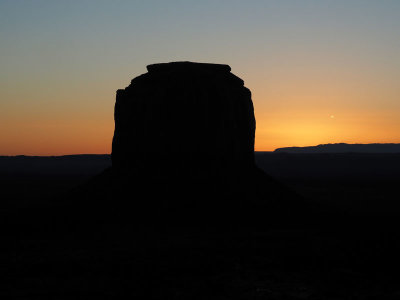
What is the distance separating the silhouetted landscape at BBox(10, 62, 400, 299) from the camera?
42.6 ft

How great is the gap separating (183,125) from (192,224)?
246 inches

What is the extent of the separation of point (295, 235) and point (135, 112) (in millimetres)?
12406

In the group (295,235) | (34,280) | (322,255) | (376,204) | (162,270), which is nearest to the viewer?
(34,280)

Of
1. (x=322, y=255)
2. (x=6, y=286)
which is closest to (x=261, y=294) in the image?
(x=322, y=255)

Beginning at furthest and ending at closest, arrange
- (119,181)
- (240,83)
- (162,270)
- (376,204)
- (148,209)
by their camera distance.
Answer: (376,204)
(240,83)
(119,181)
(148,209)
(162,270)

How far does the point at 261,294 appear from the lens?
11922 millimetres

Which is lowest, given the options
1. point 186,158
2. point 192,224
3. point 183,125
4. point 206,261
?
point 206,261

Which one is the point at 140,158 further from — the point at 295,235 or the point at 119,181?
the point at 295,235

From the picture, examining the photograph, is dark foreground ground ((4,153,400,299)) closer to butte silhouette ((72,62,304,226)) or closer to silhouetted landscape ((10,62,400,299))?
silhouetted landscape ((10,62,400,299))

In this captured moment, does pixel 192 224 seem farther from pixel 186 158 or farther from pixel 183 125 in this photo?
pixel 183 125

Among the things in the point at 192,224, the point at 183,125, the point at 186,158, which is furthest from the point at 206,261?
the point at 183,125

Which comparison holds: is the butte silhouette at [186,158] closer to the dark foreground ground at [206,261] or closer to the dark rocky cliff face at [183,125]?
the dark rocky cliff face at [183,125]

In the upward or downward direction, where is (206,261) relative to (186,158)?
downward

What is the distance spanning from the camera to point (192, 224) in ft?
75.4
